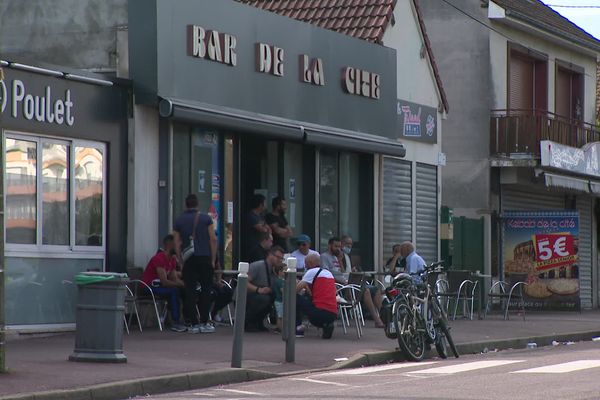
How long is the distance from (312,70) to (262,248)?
3.98 meters

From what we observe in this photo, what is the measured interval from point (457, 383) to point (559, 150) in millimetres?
18900

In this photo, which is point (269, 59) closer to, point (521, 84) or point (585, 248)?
point (521, 84)

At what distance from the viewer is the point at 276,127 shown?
2077cm

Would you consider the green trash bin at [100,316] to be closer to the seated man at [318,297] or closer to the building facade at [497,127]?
the seated man at [318,297]

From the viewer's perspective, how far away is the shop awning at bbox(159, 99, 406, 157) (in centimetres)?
1867

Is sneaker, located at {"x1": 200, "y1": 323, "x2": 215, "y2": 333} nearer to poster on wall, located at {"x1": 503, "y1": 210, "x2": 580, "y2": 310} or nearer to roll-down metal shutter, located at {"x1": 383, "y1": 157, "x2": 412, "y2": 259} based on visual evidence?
roll-down metal shutter, located at {"x1": 383, "y1": 157, "x2": 412, "y2": 259}

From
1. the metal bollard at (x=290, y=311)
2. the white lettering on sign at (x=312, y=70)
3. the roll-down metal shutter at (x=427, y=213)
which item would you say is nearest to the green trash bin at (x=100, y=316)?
the metal bollard at (x=290, y=311)

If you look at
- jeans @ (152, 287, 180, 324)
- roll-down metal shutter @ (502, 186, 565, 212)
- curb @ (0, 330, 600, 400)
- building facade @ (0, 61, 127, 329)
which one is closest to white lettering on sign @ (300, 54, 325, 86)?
building facade @ (0, 61, 127, 329)

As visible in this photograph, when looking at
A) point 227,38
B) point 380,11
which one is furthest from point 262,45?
point 380,11

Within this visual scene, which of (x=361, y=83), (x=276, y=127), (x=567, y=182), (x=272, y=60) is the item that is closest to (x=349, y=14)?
(x=361, y=83)

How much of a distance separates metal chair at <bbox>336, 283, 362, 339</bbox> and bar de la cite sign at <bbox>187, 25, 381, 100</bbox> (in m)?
3.84

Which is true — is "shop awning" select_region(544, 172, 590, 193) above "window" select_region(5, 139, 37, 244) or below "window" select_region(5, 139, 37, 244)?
above

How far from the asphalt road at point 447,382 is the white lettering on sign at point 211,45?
6.14 meters

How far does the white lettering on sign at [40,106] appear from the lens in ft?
54.7
